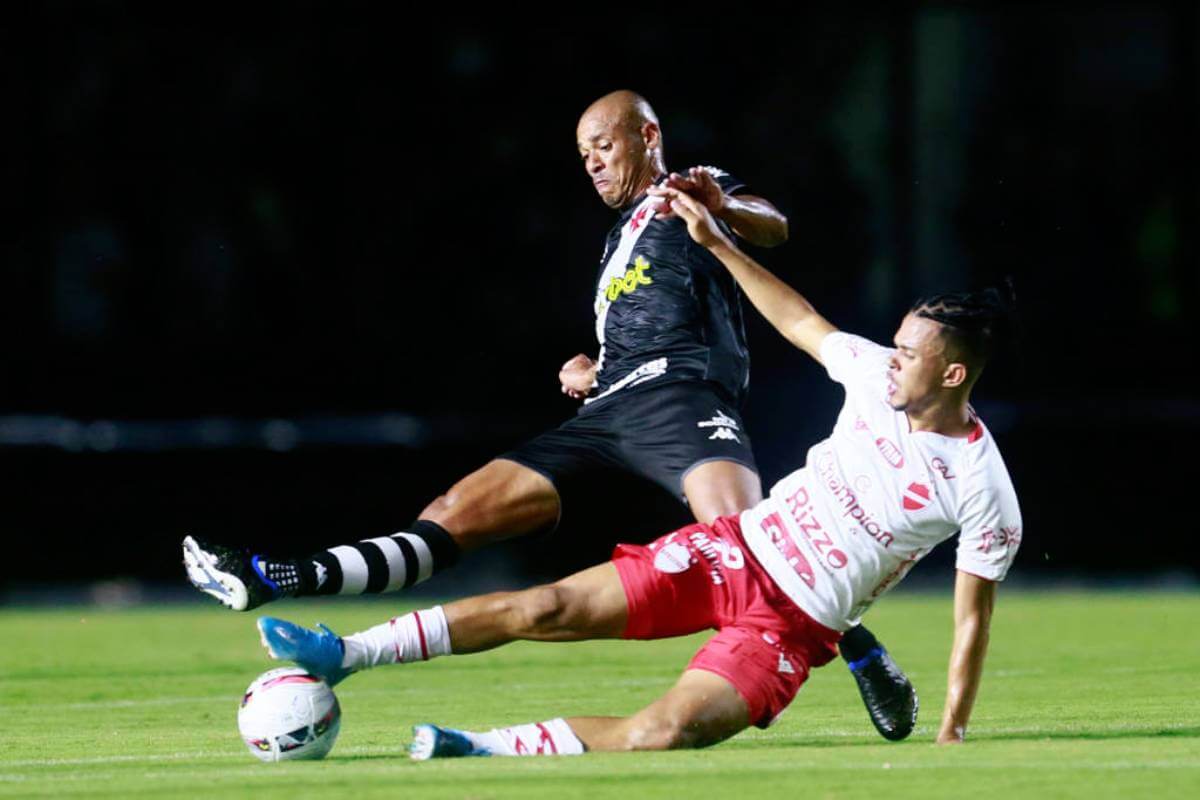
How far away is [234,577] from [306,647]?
1.11 m

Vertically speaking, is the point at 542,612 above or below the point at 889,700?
above

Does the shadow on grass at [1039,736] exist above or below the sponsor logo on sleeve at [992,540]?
below

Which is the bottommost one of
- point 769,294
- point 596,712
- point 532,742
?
point 596,712

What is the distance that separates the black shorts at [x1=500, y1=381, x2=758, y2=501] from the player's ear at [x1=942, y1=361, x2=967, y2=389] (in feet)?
4.62

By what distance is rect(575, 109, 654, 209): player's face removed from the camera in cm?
798

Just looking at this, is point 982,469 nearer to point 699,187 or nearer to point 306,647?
point 699,187

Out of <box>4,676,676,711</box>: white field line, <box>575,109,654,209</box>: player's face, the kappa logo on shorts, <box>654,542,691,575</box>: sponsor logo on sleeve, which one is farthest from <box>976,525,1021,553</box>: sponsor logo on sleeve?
<box>4,676,676,711</box>: white field line

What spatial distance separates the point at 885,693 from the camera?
6758 mm

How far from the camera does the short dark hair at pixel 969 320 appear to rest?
19.9 ft

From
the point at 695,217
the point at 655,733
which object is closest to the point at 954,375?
the point at 695,217

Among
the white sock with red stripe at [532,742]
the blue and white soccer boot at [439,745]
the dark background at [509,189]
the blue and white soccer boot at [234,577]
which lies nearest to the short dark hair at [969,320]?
the white sock with red stripe at [532,742]

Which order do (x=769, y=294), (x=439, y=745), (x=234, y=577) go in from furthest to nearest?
1. (x=234, y=577)
2. (x=769, y=294)
3. (x=439, y=745)

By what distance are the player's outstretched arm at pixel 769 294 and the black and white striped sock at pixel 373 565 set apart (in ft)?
4.97

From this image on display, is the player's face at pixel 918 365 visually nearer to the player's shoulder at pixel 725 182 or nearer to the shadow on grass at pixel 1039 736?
the shadow on grass at pixel 1039 736
